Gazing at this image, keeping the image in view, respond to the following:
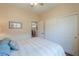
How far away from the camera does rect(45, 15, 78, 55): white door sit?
1609 mm

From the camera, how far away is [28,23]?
1.66 meters

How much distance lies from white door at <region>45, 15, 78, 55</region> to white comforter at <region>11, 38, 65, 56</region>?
91 millimetres

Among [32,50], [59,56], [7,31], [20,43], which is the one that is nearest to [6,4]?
[7,31]

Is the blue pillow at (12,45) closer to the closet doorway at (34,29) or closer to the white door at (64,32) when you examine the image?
the closet doorway at (34,29)

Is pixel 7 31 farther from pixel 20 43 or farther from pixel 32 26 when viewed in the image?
pixel 32 26

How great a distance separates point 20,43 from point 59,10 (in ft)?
2.51

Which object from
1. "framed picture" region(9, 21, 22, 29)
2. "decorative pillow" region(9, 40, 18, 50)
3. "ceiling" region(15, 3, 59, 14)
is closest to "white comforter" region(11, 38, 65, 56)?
"decorative pillow" region(9, 40, 18, 50)

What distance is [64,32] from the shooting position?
171 centimetres

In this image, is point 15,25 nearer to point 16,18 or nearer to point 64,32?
point 16,18

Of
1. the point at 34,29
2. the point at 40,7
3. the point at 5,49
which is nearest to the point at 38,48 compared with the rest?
the point at 34,29

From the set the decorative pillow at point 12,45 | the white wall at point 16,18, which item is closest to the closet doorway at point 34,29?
the white wall at point 16,18

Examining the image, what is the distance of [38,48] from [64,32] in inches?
18.7

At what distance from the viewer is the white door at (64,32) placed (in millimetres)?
1609

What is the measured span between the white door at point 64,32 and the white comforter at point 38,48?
0.09m
